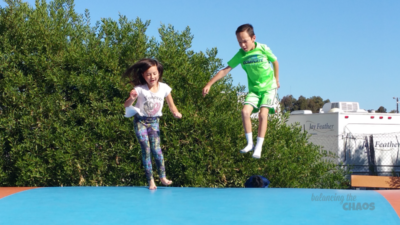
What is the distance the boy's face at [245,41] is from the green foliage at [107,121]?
75.5 inches

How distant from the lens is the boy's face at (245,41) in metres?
4.58

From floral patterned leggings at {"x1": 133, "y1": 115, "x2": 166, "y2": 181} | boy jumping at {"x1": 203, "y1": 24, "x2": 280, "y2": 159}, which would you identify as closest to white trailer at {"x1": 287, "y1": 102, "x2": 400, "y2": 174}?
boy jumping at {"x1": 203, "y1": 24, "x2": 280, "y2": 159}

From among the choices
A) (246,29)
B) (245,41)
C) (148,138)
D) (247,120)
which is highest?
(246,29)

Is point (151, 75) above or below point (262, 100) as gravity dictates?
above

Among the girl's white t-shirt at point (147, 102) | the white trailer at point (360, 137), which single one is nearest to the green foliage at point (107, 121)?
the girl's white t-shirt at point (147, 102)

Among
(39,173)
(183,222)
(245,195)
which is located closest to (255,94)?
(245,195)

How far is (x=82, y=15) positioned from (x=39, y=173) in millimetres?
3414

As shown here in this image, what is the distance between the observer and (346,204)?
3158 millimetres

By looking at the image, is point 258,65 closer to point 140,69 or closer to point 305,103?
point 140,69

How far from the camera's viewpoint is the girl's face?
4.59 meters

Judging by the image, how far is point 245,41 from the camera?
15.2 ft

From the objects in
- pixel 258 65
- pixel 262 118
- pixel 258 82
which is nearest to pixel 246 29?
pixel 258 65

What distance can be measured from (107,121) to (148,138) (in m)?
1.94

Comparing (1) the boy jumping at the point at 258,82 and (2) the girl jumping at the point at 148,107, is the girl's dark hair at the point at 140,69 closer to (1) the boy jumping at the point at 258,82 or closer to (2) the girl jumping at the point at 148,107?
(2) the girl jumping at the point at 148,107
